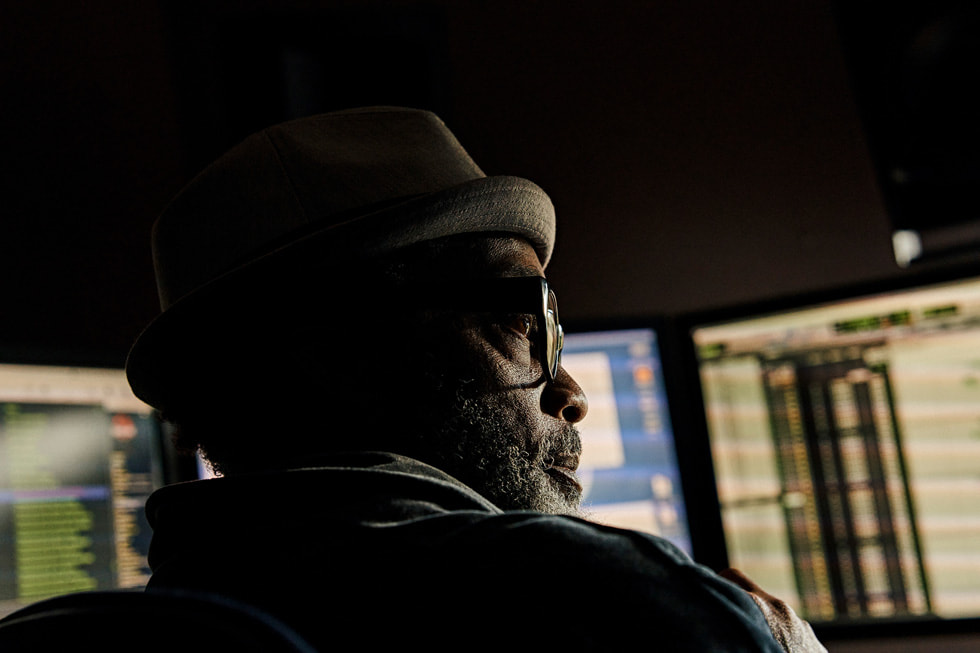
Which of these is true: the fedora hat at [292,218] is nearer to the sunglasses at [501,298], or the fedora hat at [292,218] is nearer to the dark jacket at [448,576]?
the sunglasses at [501,298]

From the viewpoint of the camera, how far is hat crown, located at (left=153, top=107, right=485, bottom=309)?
784mm

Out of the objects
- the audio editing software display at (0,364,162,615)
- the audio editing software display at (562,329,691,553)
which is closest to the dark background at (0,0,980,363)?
the audio editing software display at (562,329,691,553)

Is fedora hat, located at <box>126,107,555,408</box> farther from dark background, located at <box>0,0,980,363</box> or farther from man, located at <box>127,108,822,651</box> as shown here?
dark background, located at <box>0,0,980,363</box>

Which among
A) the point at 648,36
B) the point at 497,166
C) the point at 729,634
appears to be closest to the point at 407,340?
the point at 729,634

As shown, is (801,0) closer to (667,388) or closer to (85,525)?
(667,388)

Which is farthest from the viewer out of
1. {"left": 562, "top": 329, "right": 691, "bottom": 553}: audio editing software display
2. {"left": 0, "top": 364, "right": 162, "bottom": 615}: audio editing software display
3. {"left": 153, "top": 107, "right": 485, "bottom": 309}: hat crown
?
{"left": 562, "top": 329, "right": 691, "bottom": 553}: audio editing software display

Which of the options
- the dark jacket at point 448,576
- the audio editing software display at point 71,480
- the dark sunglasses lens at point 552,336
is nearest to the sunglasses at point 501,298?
the dark sunglasses lens at point 552,336

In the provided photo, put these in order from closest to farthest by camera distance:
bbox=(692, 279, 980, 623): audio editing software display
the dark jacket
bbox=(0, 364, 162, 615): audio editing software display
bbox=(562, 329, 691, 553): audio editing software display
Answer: the dark jacket < bbox=(0, 364, 162, 615): audio editing software display < bbox=(692, 279, 980, 623): audio editing software display < bbox=(562, 329, 691, 553): audio editing software display

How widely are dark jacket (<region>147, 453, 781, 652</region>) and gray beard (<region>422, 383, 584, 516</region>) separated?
0.14m

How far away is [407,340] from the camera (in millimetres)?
739

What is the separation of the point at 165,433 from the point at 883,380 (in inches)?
36.2

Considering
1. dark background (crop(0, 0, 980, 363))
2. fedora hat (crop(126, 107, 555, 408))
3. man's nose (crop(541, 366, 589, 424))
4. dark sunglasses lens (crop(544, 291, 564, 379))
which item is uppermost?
dark background (crop(0, 0, 980, 363))

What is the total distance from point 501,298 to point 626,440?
26.0 inches

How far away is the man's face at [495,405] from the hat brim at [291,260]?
0.10 ft
